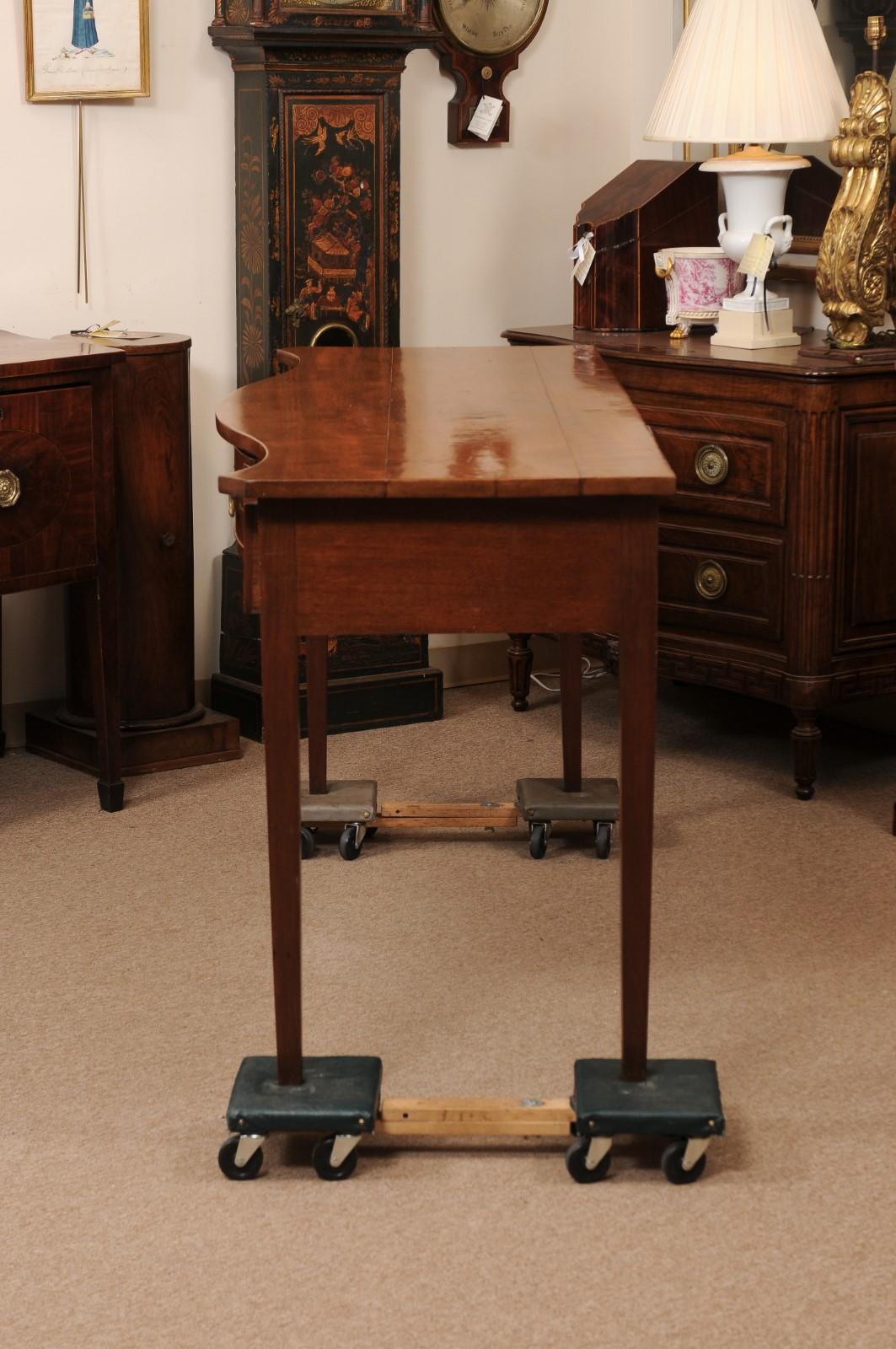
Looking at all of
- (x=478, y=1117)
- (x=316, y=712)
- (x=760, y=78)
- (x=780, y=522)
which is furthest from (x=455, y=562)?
(x=760, y=78)

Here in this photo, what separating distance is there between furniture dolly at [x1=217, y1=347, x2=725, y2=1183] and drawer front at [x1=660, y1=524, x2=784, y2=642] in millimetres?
1323

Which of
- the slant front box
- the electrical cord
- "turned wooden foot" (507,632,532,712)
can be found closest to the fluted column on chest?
the slant front box

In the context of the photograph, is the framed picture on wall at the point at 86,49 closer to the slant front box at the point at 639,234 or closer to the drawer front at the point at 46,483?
the drawer front at the point at 46,483

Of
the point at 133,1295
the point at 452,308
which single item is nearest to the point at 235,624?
the point at 452,308

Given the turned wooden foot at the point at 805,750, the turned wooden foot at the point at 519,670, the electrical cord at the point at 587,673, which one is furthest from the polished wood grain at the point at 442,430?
the electrical cord at the point at 587,673

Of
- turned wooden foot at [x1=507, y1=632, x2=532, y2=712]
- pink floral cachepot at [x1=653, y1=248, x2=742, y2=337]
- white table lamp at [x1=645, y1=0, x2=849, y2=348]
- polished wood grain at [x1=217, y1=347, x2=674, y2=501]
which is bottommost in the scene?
turned wooden foot at [x1=507, y1=632, x2=532, y2=712]

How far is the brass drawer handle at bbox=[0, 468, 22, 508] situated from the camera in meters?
3.30

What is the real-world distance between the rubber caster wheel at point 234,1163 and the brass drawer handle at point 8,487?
157cm

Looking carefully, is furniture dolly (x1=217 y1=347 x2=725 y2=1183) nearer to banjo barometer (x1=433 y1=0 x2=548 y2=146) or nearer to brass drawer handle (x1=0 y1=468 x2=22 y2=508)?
brass drawer handle (x1=0 y1=468 x2=22 y2=508)

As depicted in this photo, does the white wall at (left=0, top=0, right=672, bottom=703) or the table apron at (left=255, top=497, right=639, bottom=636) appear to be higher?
the white wall at (left=0, top=0, right=672, bottom=703)

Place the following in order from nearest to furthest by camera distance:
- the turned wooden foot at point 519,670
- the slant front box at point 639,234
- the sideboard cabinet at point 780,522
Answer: the sideboard cabinet at point 780,522, the slant front box at point 639,234, the turned wooden foot at point 519,670

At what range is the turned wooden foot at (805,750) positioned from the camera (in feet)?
11.9

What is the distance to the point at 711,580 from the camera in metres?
3.72

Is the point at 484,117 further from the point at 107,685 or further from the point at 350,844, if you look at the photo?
the point at 350,844
